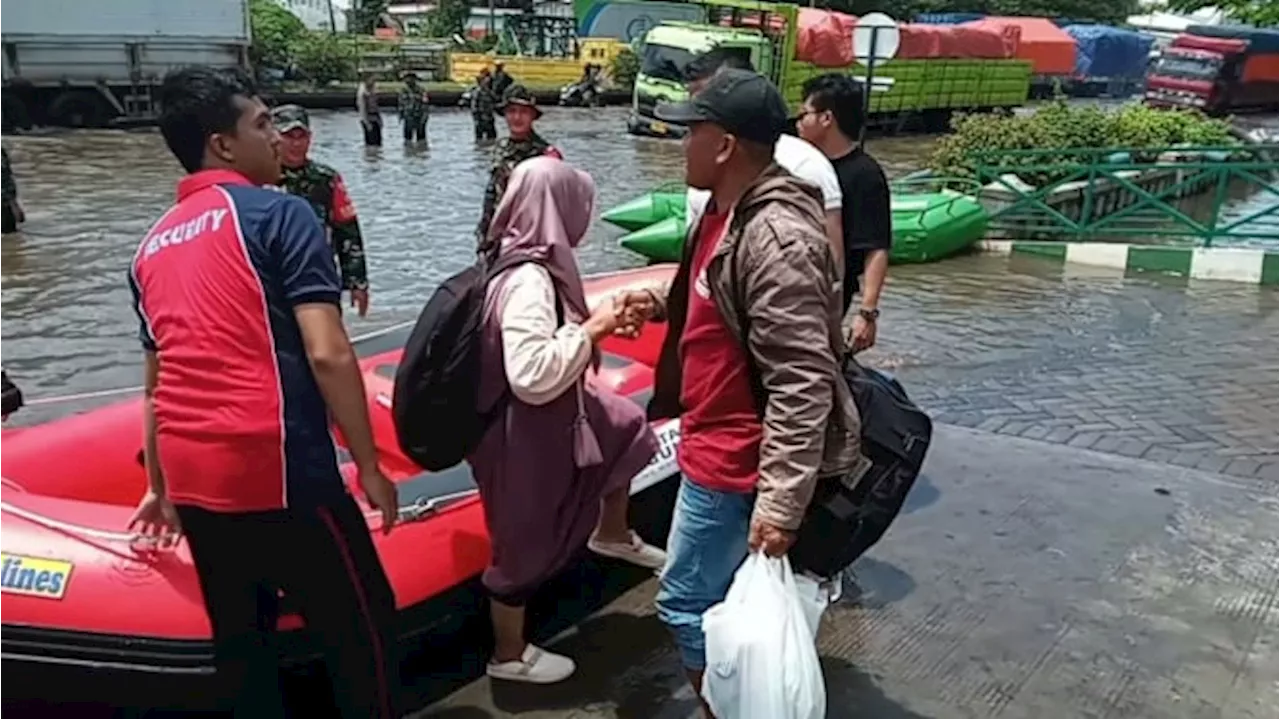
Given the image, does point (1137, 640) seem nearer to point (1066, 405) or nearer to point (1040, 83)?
point (1066, 405)

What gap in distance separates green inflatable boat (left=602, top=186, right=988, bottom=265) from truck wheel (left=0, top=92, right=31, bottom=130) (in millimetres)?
15254

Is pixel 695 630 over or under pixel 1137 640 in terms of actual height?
over

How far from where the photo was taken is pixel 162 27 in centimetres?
2259

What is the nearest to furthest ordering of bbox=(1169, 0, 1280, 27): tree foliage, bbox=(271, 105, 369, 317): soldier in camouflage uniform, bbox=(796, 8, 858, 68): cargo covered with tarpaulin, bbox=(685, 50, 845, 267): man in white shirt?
bbox=(685, 50, 845, 267): man in white shirt, bbox=(271, 105, 369, 317): soldier in camouflage uniform, bbox=(1169, 0, 1280, 27): tree foliage, bbox=(796, 8, 858, 68): cargo covered with tarpaulin

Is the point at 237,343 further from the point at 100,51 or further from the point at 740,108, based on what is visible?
the point at 100,51

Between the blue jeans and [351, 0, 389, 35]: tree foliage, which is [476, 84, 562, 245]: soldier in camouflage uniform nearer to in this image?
the blue jeans

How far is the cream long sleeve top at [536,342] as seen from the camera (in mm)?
2924

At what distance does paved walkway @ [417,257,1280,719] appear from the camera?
3453 millimetres

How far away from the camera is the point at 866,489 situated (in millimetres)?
2643

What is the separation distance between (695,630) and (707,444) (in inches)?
18.6

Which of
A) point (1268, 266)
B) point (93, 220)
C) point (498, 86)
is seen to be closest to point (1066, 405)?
point (1268, 266)

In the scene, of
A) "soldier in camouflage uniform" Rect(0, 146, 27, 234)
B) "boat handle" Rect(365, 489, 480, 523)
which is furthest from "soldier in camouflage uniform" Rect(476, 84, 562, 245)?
"soldier in camouflage uniform" Rect(0, 146, 27, 234)

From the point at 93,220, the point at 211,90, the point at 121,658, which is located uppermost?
the point at 211,90

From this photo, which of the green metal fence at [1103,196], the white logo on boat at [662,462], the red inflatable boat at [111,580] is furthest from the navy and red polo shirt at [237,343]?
the green metal fence at [1103,196]
